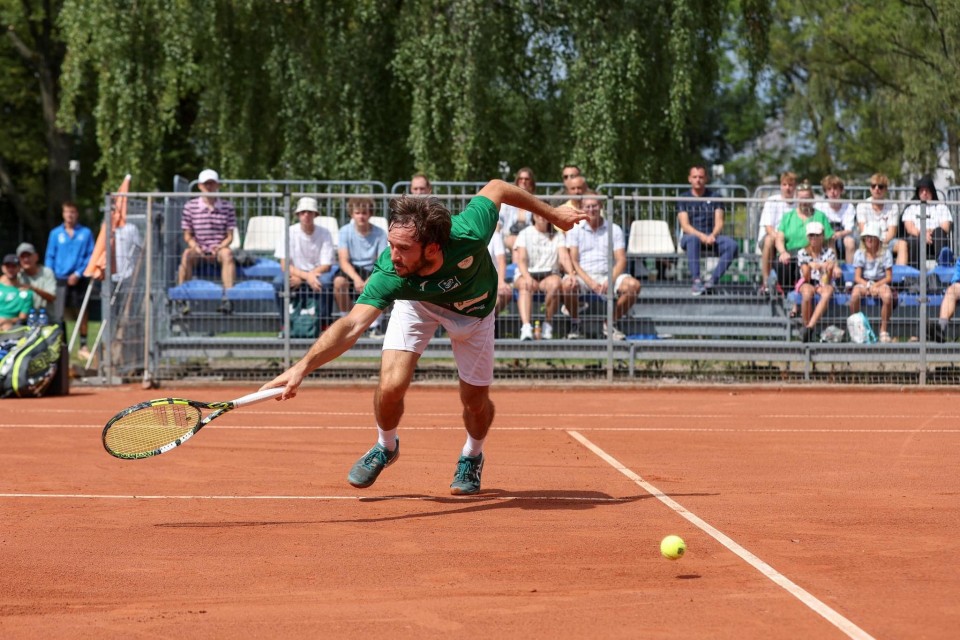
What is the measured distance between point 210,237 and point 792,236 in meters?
6.87

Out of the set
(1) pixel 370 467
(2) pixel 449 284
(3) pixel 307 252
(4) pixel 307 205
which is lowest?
(1) pixel 370 467

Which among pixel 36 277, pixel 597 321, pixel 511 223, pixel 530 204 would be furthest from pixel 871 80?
pixel 530 204

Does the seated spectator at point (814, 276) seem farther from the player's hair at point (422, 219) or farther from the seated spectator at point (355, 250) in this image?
the player's hair at point (422, 219)

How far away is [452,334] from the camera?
25.1 ft

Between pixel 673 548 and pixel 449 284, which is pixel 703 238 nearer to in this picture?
pixel 449 284

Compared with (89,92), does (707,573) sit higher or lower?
lower

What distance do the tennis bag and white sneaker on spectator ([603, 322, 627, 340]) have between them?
6.15 m

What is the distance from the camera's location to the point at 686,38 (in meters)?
20.7

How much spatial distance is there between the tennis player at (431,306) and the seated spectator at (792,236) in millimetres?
7707

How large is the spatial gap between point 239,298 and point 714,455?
675 centimetres

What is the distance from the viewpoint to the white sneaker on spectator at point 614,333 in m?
14.7

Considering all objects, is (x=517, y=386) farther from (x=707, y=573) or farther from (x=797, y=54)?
(x=797, y=54)

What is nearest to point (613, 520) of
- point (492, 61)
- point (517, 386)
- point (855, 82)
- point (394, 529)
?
point (394, 529)

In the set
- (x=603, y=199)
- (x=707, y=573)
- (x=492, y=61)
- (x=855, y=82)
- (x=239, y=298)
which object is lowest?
(x=707, y=573)
